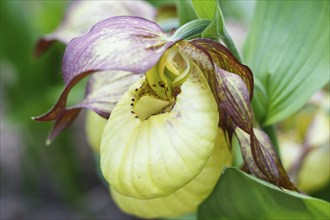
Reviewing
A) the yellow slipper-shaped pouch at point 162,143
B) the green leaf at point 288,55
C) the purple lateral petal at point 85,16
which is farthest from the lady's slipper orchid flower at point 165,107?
the purple lateral petal at point 85,16

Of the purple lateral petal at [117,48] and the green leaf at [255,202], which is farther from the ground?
the purple lateral petal at [117,48]

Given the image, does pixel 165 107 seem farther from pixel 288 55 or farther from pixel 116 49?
pixel 288 55

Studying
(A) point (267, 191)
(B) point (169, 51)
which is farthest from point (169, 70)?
(A) point (267, 191)

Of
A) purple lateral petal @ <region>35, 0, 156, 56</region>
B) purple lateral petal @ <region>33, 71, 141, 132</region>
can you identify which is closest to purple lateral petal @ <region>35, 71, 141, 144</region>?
purple lateral petal @ <region>33, 71, 141, 132</region>

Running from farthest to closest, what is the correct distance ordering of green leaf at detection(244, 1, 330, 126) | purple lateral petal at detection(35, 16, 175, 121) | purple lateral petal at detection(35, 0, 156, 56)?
purple lateral petal at detection(35, 0, 156, 56)
green leaf at detection(244, 1, 330, 126)
purple lateral petal at detection(35, 16, 175, 121)

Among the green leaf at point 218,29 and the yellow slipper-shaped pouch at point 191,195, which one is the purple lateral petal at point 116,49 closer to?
the green leaf at point 218,29

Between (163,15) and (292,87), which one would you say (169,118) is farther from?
(163,15)

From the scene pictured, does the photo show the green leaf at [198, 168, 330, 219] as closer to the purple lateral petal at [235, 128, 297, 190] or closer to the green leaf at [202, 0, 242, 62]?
the purple lateral petal at [235, 128, 297, 190]
